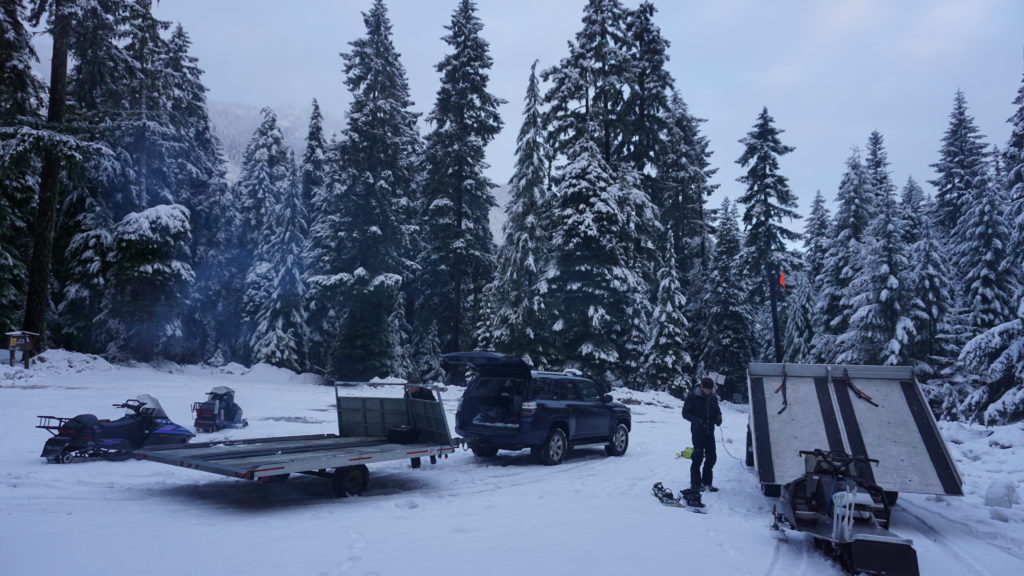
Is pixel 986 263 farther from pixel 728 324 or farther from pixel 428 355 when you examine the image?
pixel 428 355

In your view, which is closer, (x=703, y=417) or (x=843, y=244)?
(x=703, y=417)

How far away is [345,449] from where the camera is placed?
9289mm

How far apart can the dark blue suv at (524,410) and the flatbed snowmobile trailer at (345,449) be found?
3.59ft

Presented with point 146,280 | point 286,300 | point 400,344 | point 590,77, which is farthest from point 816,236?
point 146,280

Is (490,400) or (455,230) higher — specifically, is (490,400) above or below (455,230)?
below

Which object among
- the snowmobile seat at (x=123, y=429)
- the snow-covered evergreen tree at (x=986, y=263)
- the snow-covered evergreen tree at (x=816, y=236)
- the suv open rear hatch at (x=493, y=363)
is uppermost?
the snow-covered evergreen tree at (x=816, y=236)

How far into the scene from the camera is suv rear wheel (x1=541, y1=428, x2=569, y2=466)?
11461 millimetres

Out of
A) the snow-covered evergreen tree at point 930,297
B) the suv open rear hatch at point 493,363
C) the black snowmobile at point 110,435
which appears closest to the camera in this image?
the black snowmobile at point 110,435

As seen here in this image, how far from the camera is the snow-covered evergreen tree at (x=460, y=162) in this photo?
31638 millimetres

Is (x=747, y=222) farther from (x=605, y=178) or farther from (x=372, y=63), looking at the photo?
(x=372, y=63)

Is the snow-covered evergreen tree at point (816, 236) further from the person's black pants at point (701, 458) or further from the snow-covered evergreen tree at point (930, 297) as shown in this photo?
the person's black pants at point (701, 458)

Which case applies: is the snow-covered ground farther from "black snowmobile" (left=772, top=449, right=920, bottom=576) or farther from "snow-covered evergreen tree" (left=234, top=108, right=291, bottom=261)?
"snow-covered evergreen tree" (left=234, top=108, right=291, bottom=261)

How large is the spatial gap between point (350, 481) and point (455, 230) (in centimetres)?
2378

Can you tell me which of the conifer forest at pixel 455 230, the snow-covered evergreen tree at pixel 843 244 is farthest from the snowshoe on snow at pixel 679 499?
the snow-covered evergreen tree at pixel 843 244
